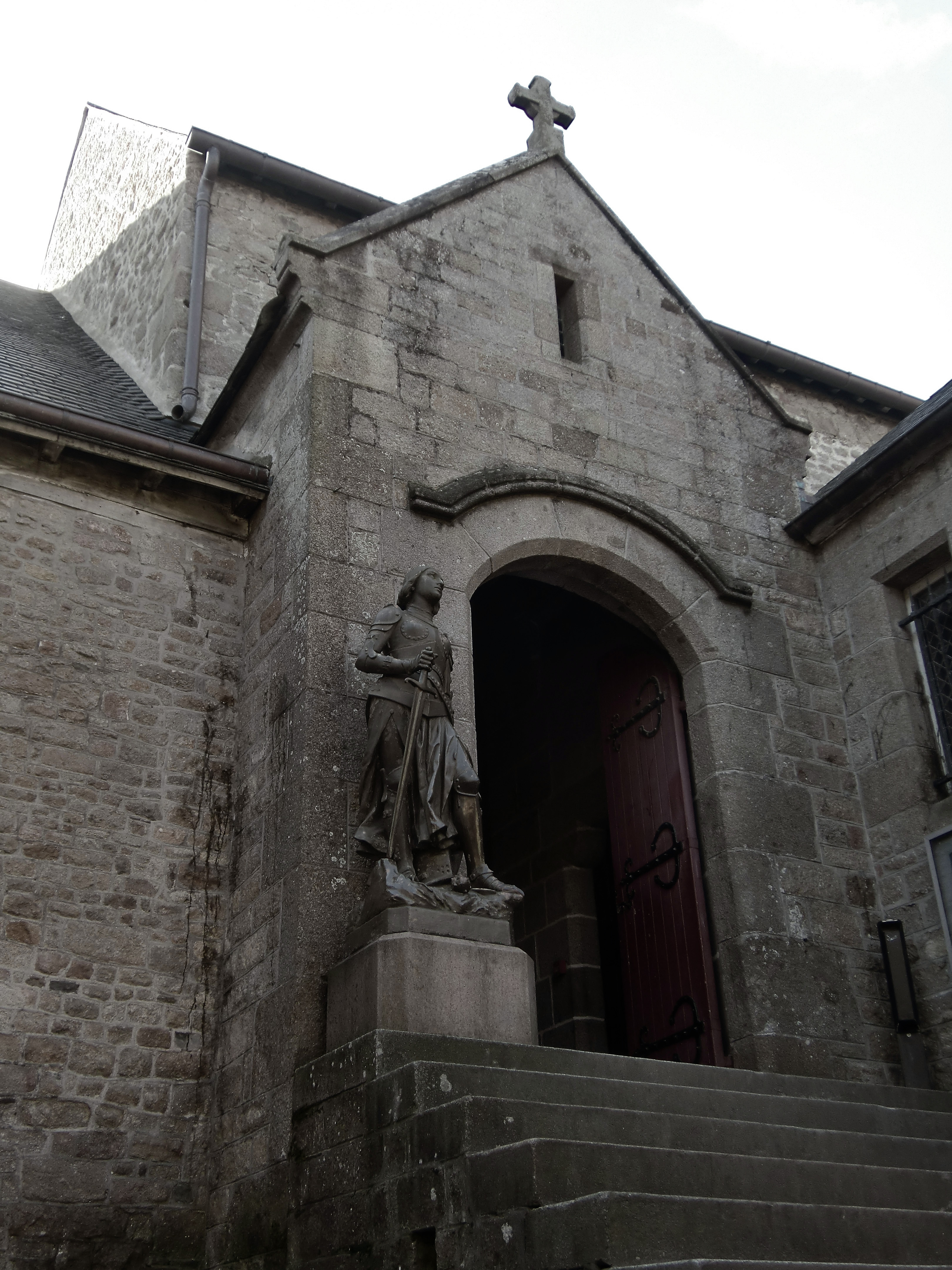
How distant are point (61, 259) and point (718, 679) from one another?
374 inches

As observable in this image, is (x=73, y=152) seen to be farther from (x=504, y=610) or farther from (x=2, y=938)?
(x=2, y=938)

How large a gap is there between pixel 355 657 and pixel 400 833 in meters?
1.12

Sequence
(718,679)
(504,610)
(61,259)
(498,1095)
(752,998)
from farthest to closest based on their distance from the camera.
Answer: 1. (61,259)
2. (504,610)
3. (718,679)
4. (752,998)
5. (498,1095)

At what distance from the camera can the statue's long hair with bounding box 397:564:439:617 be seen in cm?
647

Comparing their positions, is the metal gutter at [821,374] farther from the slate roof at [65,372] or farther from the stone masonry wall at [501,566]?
the slate roof at [65,372]

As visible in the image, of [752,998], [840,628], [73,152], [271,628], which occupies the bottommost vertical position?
[752,998]

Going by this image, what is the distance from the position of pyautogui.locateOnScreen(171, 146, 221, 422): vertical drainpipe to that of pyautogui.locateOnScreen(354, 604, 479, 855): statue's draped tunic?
4.03 metres

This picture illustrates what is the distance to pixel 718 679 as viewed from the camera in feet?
25.7

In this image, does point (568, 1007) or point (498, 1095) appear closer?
point (498, 1095)

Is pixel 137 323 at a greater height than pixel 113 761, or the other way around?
pixel 137 323

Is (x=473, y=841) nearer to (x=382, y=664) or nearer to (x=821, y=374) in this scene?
(x=382, y=664)

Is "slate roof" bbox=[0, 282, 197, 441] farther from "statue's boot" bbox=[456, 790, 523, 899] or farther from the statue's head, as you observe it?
"statue's boot" bbox=[456, 790, 523, 899]

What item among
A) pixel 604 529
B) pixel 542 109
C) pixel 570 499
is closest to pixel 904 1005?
pixel 604 529

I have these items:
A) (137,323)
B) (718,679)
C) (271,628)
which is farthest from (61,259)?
(718,679)
